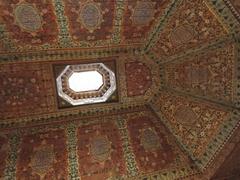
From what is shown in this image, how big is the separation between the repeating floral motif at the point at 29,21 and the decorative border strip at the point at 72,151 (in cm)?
151

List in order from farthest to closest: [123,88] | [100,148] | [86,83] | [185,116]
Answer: [86,83] → [123,88] → [185,116] → [100,148]

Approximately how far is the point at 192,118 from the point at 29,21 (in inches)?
119

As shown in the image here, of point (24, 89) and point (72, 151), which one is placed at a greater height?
point (24, 89)

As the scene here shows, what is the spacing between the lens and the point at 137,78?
16.2 ft

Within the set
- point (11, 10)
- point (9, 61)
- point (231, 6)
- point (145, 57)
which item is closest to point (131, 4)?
point (145, 57)

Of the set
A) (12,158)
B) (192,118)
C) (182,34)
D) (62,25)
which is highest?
(62,25)

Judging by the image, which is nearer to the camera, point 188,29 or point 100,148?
point 188,29

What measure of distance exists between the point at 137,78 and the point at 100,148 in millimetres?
1457

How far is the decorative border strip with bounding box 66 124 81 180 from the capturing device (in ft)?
13.1

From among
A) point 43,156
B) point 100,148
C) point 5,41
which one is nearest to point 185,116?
point 100,148

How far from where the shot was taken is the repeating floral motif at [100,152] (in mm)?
4090

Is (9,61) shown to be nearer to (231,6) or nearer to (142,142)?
(142,142)

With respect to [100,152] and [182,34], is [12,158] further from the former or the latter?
[182,34]

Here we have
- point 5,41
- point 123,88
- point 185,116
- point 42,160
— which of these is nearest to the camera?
point 5,41
